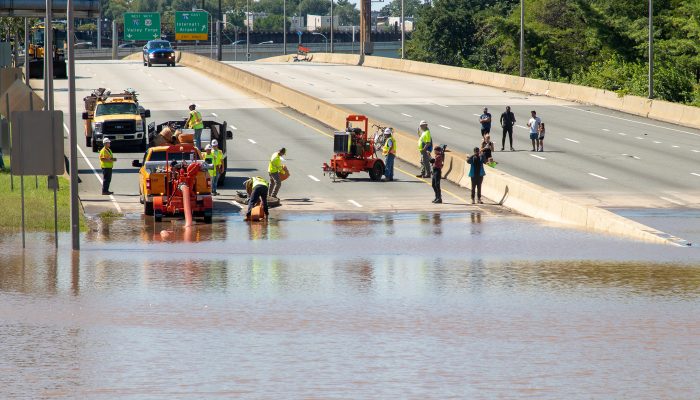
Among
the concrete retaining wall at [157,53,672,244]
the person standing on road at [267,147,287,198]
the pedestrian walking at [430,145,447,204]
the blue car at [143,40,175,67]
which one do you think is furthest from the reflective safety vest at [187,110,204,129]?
the blue car at [143,40,175,67]

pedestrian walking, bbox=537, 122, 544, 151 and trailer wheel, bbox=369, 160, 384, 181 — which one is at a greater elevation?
pedestrian walking, bbox=537, 122, 544, 151

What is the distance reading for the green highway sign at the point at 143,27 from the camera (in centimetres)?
14025

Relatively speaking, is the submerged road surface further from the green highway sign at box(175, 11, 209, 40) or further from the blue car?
the green highway sign at box(175, 11, 209, 40)

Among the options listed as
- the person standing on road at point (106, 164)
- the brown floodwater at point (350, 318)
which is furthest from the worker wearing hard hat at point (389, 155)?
the brown floodwater at point (350, 318)

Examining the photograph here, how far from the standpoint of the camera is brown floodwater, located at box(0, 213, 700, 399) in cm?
1317

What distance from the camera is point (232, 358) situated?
47.0 ft

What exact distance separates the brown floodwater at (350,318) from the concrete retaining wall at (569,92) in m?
A: 35.1

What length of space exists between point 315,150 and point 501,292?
30.3 metres

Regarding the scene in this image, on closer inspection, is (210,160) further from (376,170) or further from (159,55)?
(159,55)

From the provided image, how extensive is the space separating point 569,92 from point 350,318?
2212 inches

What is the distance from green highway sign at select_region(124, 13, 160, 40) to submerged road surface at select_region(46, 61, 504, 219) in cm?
6027

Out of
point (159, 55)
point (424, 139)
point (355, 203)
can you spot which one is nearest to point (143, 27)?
point (159, 55)

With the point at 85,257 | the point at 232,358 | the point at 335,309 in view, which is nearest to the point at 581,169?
the point at 85,257

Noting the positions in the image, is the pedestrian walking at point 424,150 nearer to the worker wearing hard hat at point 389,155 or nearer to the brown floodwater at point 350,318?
the worker wearing hard hat at point 389,155
